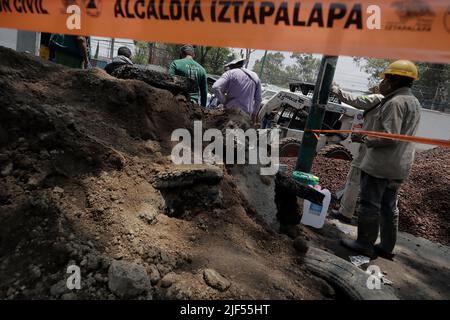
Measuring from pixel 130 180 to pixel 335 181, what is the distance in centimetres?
467

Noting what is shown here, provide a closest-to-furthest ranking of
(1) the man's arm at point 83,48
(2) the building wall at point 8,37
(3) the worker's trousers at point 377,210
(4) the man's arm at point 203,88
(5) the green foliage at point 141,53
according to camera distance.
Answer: (3) the worker's trousers at point 377,210 → (1) the man's arm at point 83,48 → (4) the man's arm at point 203,88 → (2) the building wall at point 8,37 → (5) the green foliage at point 141,53

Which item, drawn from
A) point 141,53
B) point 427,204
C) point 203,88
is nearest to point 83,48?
point 203,88

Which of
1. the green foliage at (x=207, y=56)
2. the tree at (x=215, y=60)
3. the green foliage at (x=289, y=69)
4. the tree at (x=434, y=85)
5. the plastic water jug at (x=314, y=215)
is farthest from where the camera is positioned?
the green foliage at (x=289, y=69)

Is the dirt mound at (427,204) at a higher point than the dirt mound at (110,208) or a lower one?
lower

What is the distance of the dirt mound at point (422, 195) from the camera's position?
529 cm

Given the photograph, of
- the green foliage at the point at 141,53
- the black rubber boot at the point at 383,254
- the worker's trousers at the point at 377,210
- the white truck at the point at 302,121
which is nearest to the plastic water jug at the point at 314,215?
the worker's trousers at the point at 377,210

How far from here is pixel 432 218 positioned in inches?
217

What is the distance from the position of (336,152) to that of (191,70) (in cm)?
522

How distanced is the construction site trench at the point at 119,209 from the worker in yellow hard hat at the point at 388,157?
54cm

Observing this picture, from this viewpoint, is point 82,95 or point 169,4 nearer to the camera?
point 169,4

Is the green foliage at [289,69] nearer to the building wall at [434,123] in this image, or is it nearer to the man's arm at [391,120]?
the building wall at [434,123]

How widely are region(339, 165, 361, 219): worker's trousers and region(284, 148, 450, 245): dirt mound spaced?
0.56m
